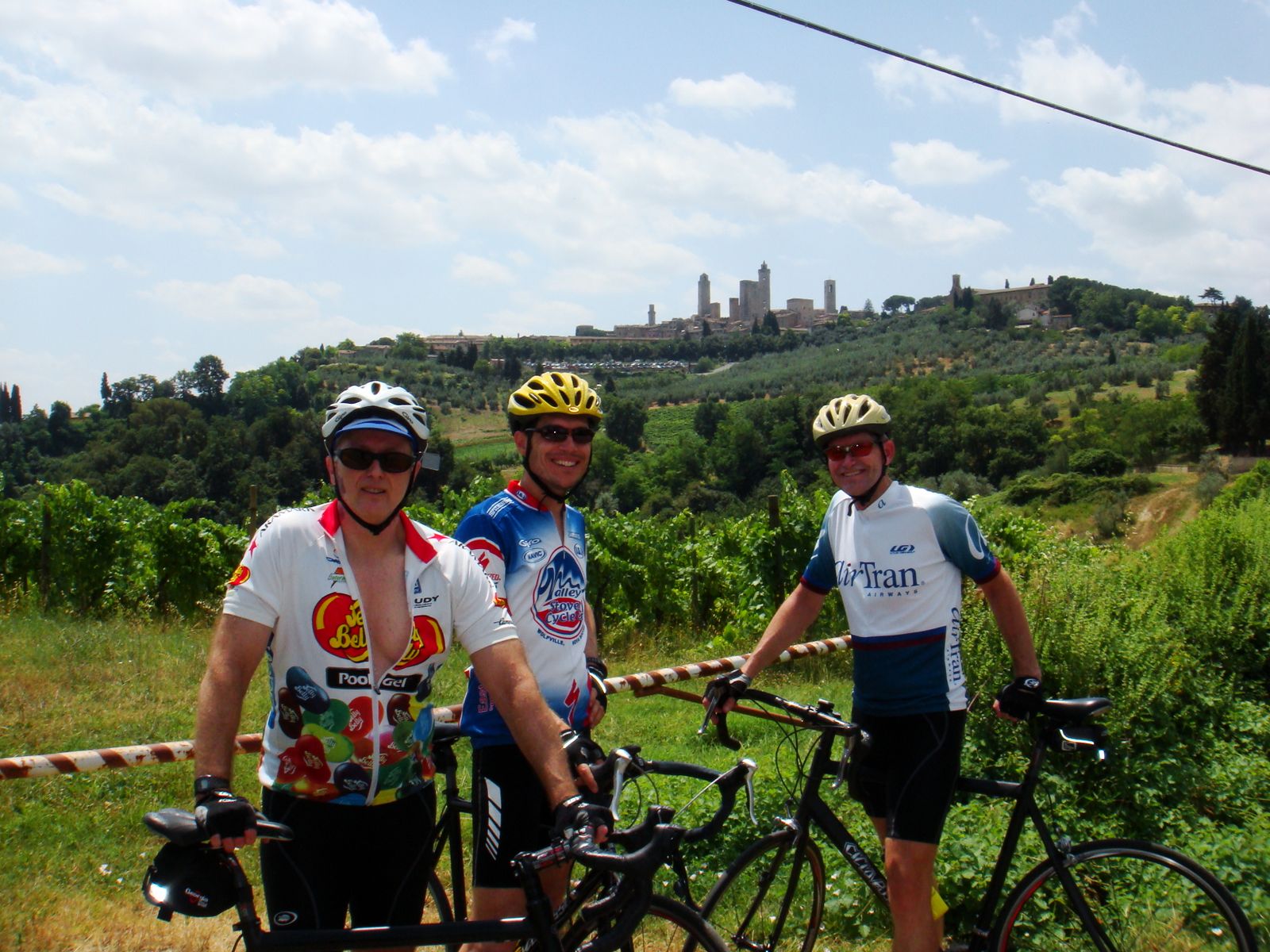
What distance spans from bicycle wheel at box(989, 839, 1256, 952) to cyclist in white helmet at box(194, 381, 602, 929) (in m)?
1.97

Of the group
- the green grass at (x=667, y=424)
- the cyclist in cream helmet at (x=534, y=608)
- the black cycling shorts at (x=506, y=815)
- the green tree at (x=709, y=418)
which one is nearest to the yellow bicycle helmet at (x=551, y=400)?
the cyclist in cream helmet at (x=534, y=608)

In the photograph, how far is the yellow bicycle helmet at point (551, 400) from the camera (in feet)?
10.8

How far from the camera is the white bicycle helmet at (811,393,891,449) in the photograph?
12.3ft

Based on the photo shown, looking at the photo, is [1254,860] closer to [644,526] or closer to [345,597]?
[345,597]

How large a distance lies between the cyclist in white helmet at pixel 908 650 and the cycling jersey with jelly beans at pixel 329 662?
4.73ft

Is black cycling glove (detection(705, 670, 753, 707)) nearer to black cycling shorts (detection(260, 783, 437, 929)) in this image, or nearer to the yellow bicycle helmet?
the yellow bicycle helmet

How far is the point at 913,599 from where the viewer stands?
140 inches

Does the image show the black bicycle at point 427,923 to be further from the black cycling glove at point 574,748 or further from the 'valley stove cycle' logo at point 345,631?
the 'valley stove cycle' logo at point 345,631

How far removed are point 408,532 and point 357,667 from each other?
1.29ft

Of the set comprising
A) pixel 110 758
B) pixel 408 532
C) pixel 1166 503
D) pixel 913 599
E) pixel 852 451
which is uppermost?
pixel 852 451

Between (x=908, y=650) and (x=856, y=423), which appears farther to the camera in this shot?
(x=856, y=423)

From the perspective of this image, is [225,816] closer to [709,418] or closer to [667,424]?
[709,418]

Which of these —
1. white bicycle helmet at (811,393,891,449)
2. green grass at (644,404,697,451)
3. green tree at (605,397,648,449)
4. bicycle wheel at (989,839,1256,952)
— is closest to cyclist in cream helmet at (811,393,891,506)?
white bicycle helmet at (811,393,891,449)

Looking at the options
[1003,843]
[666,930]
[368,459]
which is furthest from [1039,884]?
[368,459]
